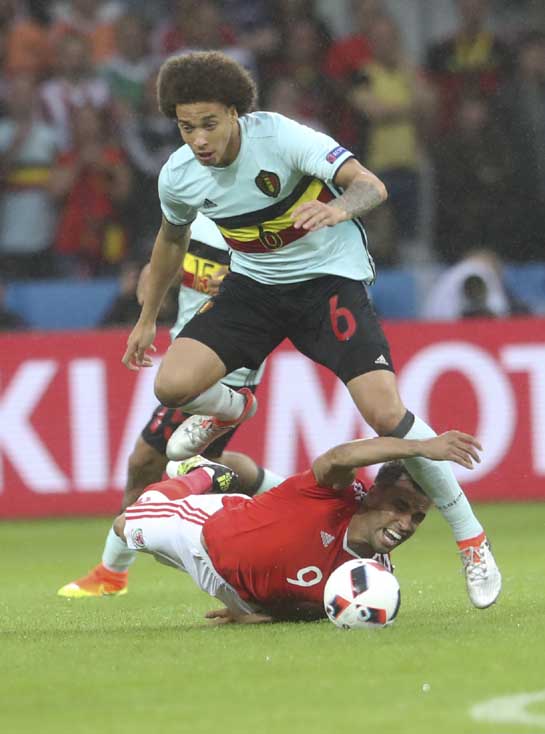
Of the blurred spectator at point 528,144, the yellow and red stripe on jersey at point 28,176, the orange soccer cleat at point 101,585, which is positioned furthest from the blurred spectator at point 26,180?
the orange soccer cleat at point 101,585

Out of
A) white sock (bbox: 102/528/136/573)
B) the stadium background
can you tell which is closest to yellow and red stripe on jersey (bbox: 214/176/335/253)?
white sock (bbox: 102/528/136/573)

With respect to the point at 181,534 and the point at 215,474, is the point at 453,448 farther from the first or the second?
the point at 215,474

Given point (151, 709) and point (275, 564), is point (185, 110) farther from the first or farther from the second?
point (151, 709)

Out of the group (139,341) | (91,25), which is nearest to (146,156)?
(91,25)

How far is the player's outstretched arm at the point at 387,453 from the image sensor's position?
18.7 ft

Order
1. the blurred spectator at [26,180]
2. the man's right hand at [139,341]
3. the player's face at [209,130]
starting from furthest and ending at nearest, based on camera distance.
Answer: the blurred spectator at [26,180] < the man's right hand at [139,341] < the player's face at [209,130]

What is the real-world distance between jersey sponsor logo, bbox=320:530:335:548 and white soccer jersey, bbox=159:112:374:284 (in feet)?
3.82

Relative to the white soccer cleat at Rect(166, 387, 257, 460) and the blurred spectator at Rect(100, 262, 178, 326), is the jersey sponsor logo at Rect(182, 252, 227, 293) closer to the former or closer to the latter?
the white soccer cleat at Rect(166, 387, 257, 460)

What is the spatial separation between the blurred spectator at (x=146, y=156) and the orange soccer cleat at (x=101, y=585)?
507cm

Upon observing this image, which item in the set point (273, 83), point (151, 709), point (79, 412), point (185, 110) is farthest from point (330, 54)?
point (151, 709)

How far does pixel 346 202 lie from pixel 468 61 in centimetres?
748

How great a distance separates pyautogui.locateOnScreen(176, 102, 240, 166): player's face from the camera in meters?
6.17

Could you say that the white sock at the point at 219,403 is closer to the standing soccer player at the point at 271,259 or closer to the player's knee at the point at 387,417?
the standing soccer player at the point at 271,259

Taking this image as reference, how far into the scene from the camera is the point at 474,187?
12492 mm
